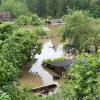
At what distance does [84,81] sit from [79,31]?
13951mm

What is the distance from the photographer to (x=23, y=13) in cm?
3897

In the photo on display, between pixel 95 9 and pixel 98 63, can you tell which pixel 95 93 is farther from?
pixel 95 9

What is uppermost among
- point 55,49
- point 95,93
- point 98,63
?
point 98,63

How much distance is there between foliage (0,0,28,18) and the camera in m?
38.9

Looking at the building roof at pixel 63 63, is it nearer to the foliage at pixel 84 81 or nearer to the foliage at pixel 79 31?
the foliage at pixel 79 31

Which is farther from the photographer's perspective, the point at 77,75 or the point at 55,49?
the point at 55,49

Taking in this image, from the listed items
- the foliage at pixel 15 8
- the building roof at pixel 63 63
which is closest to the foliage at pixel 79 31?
the building roof at pixel 63 63

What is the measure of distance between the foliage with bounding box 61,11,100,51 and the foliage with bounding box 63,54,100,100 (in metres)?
13.1

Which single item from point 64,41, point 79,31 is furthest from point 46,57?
point 79,31

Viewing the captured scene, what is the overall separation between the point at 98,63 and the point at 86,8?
33.9 m

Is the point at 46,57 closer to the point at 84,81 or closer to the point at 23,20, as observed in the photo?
the point at 23,20

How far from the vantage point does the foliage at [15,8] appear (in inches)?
1533

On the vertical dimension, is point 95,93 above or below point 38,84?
above

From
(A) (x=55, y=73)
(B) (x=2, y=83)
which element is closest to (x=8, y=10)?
A: (A) (x=55, y=73)
